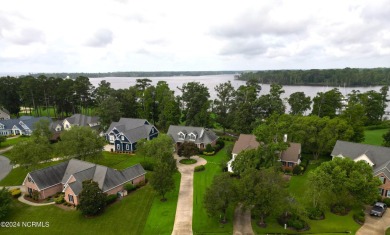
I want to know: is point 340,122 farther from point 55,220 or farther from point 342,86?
point 342,86

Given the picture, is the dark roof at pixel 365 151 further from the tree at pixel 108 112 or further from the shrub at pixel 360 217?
the tree at pixel 108 112

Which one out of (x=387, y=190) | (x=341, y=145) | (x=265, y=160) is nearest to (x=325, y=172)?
(x=265, y=160)

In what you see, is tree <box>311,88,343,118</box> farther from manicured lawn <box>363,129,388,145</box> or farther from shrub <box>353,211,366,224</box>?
shrub <box>353,211,366,224</box>

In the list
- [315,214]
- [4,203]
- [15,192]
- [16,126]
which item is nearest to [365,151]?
[315,214]

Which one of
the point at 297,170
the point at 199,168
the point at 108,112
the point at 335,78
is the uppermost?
the point at 335,78

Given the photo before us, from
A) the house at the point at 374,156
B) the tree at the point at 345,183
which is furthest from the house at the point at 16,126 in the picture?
the house at the point at 374,156

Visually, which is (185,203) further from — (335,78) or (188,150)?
(335,78)
